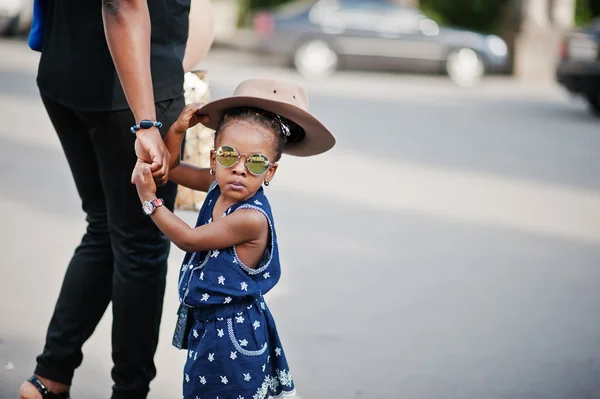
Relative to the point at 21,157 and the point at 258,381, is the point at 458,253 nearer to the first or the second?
the point at 258,381

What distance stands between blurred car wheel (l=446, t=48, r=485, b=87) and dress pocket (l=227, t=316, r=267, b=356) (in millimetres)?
14430

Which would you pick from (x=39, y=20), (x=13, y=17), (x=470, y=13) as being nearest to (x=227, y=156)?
(x=39, y=20)

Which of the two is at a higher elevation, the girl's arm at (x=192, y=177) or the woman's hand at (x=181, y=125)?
the woman's hand at (x=181, y=125)

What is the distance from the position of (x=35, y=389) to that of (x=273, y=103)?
132 cm

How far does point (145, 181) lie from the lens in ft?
8.51

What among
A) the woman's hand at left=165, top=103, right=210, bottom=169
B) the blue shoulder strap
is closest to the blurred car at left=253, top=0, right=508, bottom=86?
the blue shoulder strap

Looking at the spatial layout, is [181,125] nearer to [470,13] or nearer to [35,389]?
[35,389]

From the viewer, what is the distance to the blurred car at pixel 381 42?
1669 centimetres

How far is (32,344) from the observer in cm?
401

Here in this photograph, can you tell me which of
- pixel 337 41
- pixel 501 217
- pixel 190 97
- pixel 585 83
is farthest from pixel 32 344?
pixel 337 41

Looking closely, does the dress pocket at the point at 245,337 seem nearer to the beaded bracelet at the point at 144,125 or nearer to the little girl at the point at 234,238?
the little girl at the point at 234,238

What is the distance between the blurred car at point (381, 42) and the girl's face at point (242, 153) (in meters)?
14.0

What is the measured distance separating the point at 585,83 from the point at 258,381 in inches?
417

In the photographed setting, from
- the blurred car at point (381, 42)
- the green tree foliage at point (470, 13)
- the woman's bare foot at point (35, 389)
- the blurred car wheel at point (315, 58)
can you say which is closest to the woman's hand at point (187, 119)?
the woman's bare foot at point (35, 389)
